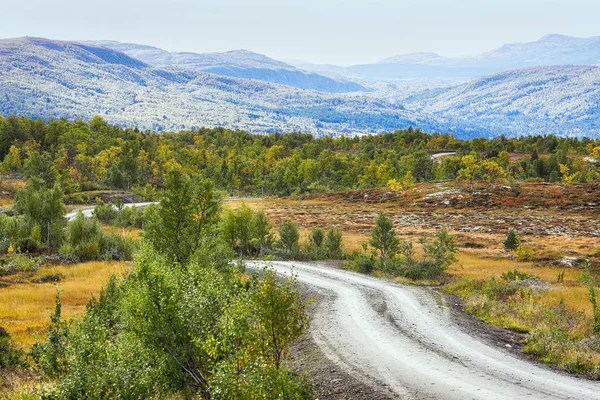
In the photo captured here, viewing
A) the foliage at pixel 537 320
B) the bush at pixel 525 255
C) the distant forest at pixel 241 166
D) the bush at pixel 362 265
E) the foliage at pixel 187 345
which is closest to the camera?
the foliage at pixel 187 345

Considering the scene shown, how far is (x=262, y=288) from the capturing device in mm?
12000

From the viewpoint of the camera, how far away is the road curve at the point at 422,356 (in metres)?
13.8

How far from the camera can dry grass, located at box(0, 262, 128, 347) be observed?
80.4ft

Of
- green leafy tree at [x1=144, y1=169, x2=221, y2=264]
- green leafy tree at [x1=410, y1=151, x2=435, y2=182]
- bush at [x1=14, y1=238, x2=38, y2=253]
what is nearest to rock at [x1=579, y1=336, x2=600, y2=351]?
green leafy tree at [x1=144, y1=169, x2=221, y2=264]

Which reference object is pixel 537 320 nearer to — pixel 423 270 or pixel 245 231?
pixel 423 270

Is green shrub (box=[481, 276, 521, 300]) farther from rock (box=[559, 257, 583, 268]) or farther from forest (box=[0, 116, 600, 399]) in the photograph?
rock (box=[559, 257, 583, 268])

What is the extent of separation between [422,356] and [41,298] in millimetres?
25730

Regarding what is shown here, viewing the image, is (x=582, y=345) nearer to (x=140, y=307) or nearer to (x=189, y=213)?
(x=140, y=307)

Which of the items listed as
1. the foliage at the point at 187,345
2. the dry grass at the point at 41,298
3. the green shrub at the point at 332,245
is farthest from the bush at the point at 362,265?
the foliage at the point at 187,345

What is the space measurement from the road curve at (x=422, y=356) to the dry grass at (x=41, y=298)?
12848 millimetres

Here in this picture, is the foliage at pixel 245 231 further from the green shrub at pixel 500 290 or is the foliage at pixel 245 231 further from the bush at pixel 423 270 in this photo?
the green shrub at pixel 500 290

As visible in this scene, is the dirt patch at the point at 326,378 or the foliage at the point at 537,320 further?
the foliage at the point at 537,320

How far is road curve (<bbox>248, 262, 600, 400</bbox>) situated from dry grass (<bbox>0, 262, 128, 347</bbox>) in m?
12.8

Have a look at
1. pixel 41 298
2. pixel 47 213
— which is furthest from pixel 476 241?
pixel 47 213
